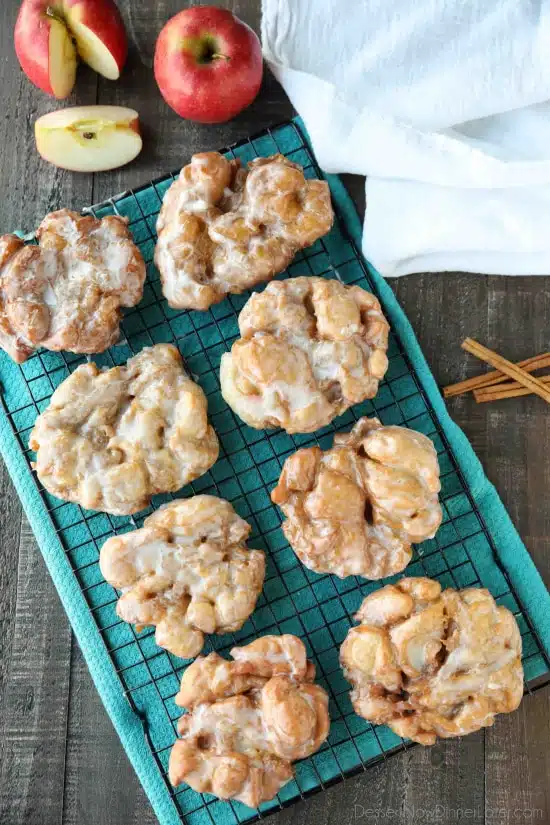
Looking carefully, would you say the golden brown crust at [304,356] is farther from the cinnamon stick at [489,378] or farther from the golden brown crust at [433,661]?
the golden brown crust at [433,661]

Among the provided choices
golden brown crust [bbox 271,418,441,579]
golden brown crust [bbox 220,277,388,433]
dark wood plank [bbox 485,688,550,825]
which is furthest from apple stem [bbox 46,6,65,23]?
dark wood plank [bbox 485,688,550,825]

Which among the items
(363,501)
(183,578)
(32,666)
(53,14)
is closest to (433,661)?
(363,501)

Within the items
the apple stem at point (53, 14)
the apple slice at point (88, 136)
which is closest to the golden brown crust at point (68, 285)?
the apple slice at point (88, 136)

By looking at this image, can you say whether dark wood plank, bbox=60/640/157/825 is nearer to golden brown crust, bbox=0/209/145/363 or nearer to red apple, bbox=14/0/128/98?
golden brown crust, bbox=0/209/145/363

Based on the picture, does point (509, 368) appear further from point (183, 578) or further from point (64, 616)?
point (64, 616)

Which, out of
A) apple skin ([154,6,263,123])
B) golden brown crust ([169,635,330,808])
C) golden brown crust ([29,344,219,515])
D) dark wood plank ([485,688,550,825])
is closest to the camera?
golden brown crust ([169,635,330,808])

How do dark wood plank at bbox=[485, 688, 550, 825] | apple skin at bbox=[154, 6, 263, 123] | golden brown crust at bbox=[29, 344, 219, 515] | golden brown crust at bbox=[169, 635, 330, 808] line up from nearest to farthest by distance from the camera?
golden brown crust at bbox=[169, 635, 330, 808] < golden brown crust at bbox=[29, 344, 219, 515] < apple skin at bbox=[154, 6, 263, 123] < dark wood plank at bbox=[485, 688, 550, 825]

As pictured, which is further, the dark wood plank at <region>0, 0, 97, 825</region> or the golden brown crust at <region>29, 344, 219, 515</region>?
the dark wood plank at <region>0, 0, 97, 825</region>

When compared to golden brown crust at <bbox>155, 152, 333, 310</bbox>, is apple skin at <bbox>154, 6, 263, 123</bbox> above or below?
above
